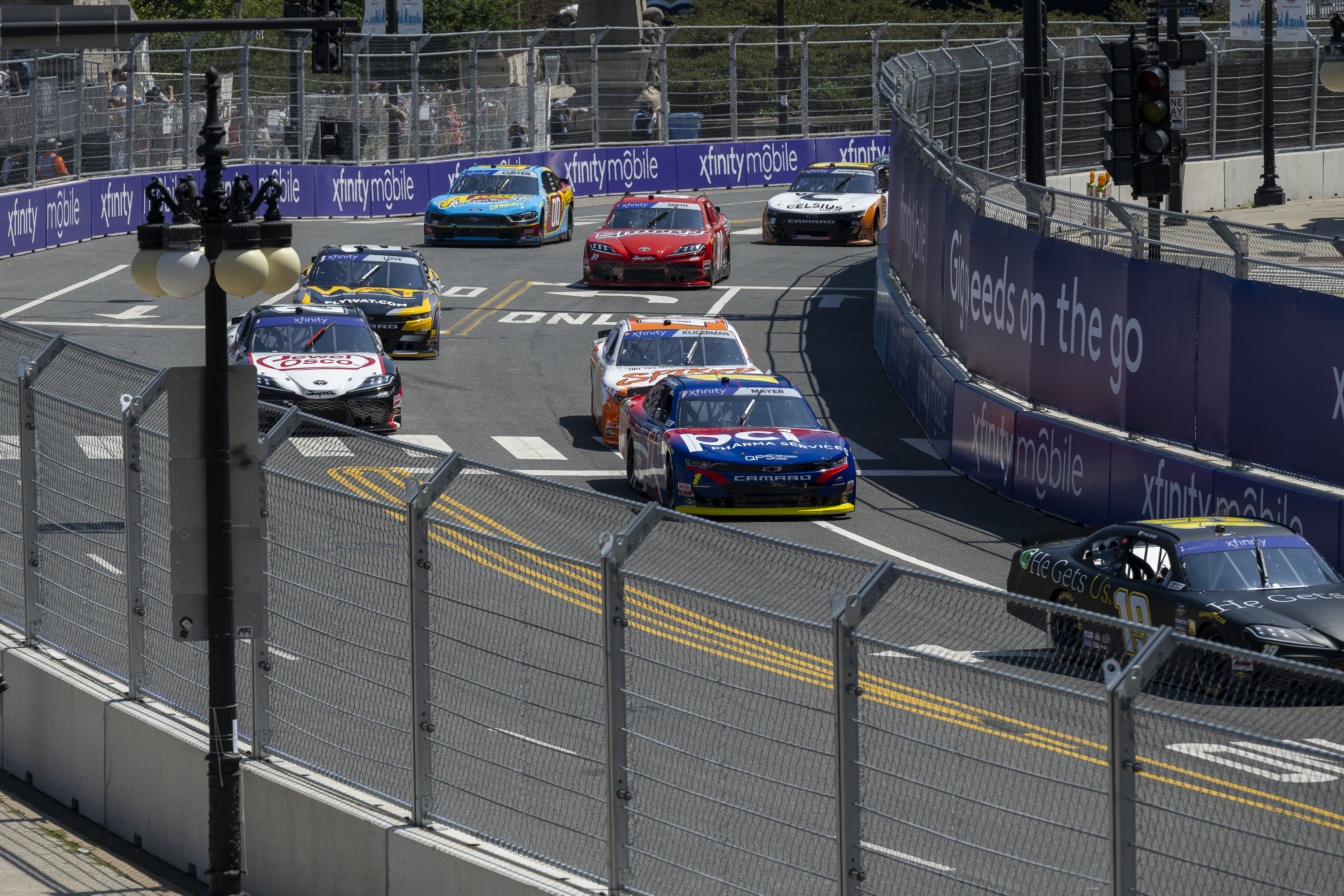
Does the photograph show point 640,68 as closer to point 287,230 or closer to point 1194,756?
point 287,230

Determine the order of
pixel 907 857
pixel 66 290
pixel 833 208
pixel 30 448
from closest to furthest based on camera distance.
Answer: pixel 907 857 → pixel 30 448 → pixel 66 290 → pixel 833 208

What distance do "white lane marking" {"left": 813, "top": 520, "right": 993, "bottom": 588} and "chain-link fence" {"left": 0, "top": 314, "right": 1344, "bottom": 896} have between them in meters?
7.56

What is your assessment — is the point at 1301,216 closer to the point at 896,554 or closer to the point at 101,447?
the point at 896,554

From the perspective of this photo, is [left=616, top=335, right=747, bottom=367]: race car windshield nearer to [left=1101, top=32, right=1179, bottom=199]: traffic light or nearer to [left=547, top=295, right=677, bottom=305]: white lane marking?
[left=1101, top=32, right=1179, bottom=199]: traffic light

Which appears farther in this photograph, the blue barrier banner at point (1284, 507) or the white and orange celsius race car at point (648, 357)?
the white and orange celsius race car at point (648, 357)

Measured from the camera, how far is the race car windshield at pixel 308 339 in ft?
69.6

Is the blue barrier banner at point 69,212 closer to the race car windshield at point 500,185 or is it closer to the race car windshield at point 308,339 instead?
the race car windshield at point 500,185

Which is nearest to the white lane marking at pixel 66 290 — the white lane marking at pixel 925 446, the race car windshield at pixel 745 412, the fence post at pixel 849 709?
the white lane marking at pixel 925 446

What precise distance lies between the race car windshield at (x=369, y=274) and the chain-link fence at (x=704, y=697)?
1625 cm

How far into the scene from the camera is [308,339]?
21.4 metres

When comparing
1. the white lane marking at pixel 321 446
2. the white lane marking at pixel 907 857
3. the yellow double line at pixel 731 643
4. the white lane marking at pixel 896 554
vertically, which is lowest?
the white lane marking at pixel 896 554

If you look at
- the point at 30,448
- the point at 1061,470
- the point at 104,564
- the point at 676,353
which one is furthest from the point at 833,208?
the point at 104,564

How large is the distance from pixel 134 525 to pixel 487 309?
823 inches

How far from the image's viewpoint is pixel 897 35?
173 feet
